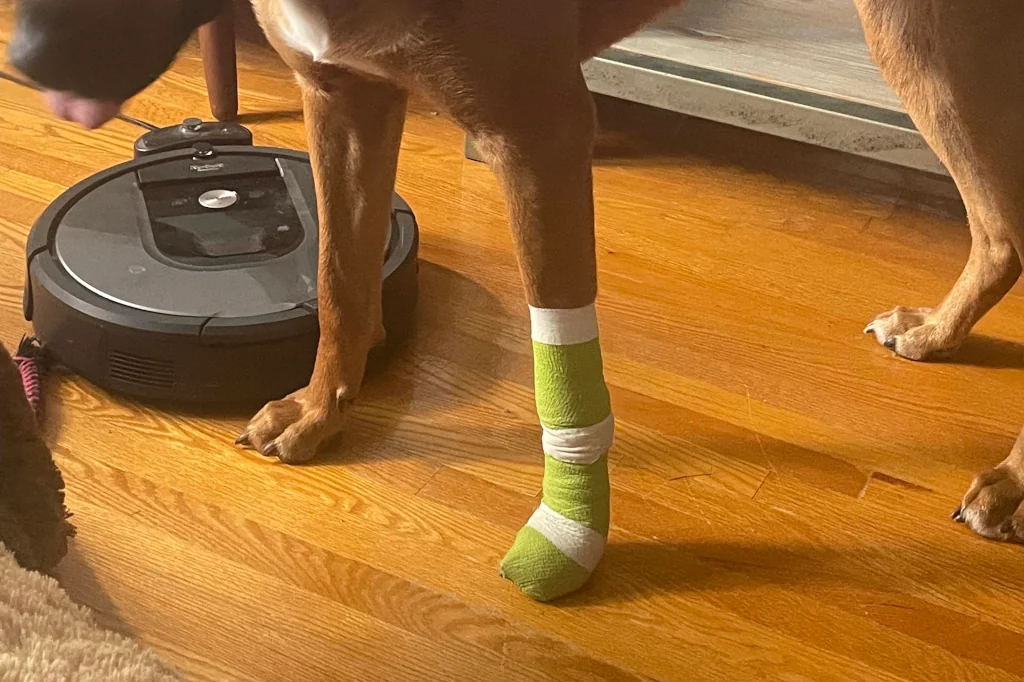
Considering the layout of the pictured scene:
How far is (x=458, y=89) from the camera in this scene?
87cm

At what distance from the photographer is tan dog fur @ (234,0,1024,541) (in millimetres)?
856

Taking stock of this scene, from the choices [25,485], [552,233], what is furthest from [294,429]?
[552,233]

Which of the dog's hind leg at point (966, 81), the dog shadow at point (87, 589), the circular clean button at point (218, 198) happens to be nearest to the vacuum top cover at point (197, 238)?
the circular clean button at point (218, 198)

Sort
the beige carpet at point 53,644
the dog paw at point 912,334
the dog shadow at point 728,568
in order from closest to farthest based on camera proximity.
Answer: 1. the beige carpet at point 53,644
2. the dog shadow at point 728,568
3. the dog paw at point 912,334

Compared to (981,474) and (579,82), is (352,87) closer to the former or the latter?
(579,82)

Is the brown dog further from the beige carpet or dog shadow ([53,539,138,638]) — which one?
the beige carpet

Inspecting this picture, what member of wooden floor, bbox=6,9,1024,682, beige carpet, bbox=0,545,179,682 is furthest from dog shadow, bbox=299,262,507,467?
beige carpet, bbox=0,545,179,682

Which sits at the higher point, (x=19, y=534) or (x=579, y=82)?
(x=579, y=82)

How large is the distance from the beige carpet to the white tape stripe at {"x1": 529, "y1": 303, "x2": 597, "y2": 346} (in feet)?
1.42

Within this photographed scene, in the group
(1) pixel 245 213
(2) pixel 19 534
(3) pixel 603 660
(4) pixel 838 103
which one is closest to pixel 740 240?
(4) pixel 838 103

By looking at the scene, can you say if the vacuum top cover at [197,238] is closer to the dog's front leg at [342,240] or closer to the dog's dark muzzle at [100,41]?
the dog's front leg at [342,240]

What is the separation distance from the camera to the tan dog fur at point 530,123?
2.81 feet

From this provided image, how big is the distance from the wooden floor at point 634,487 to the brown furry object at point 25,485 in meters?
0.12

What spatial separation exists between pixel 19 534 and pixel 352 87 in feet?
1.67
